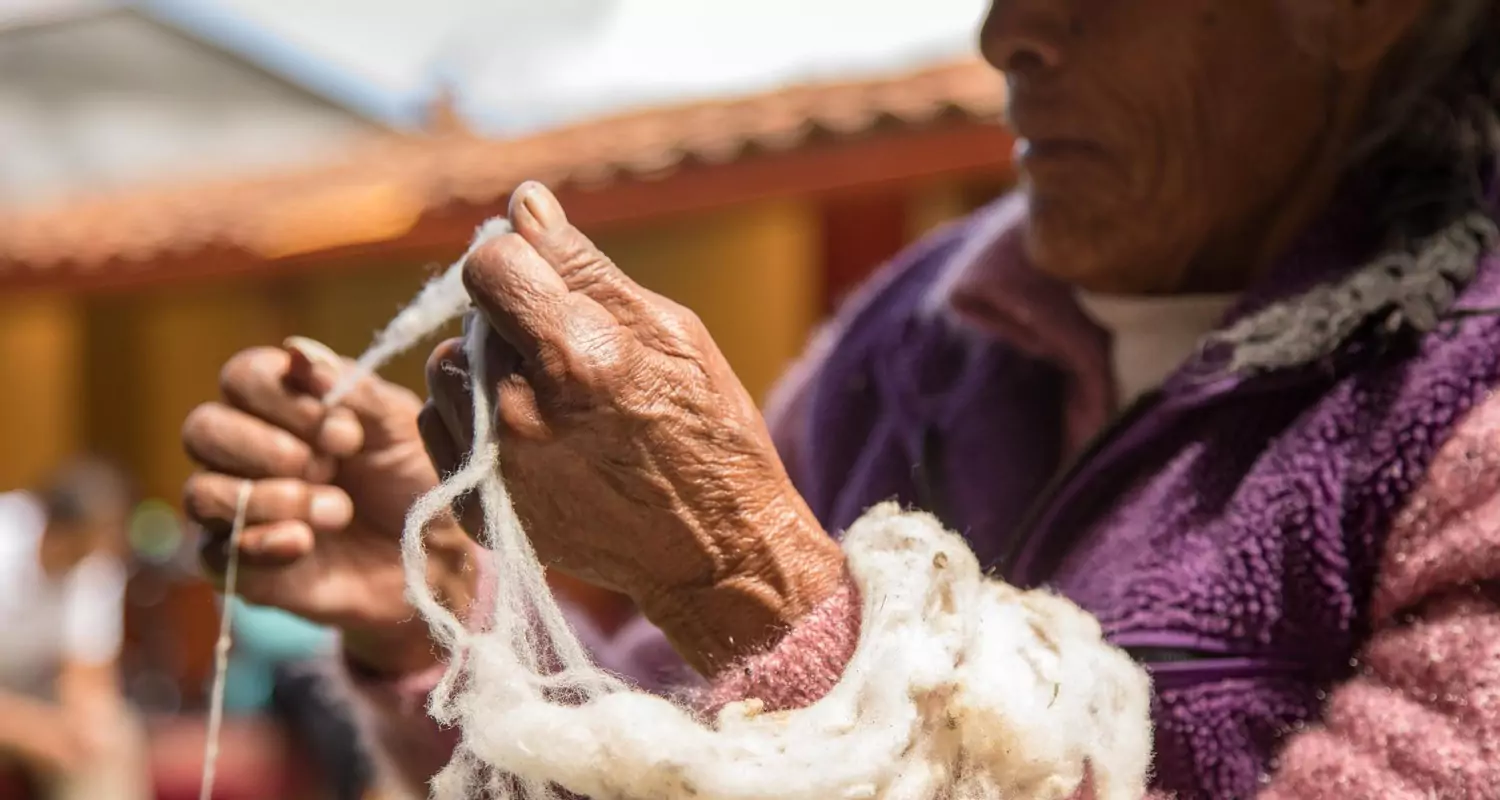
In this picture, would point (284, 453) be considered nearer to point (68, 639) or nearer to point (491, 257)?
point (491, 257)

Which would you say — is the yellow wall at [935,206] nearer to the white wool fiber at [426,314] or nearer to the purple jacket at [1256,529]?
the purple jacket at [1256,529]

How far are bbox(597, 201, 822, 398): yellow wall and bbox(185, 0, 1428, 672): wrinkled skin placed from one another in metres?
0.67

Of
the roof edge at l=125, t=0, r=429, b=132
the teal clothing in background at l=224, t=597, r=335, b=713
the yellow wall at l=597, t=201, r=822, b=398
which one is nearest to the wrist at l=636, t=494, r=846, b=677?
the yellow wall at l=597, t=201, r=822, b=398

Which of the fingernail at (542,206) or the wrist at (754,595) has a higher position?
the fingernail at (542,206)

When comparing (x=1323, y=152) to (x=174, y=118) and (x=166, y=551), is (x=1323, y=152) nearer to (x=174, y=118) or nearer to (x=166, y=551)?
(x=166, y=551)

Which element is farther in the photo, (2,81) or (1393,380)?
(2,81)

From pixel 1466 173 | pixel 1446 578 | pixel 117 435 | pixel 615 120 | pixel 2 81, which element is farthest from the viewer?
pixel 2 81

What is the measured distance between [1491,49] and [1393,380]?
220mm

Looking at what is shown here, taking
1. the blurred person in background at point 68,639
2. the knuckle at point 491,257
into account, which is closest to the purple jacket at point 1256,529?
the knuckle at point 491,257

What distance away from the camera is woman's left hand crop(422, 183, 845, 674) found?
0.48 m

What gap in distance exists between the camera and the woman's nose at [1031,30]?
0.69 metres


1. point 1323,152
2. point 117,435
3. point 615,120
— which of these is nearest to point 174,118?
point 117,435

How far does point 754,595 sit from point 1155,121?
0.36m

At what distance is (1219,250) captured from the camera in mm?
746
